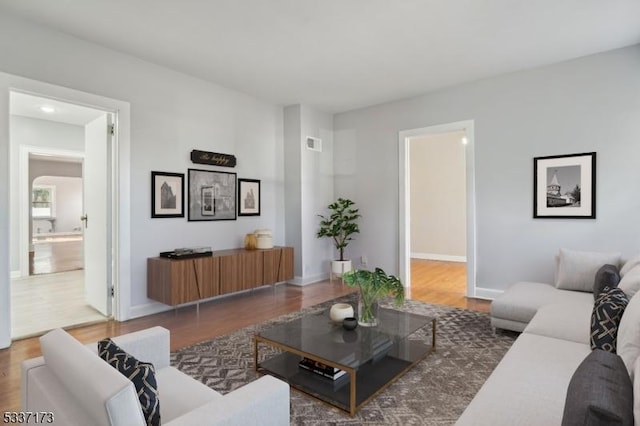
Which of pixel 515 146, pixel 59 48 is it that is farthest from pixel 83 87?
pixel 515 146

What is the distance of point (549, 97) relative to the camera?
421 cm

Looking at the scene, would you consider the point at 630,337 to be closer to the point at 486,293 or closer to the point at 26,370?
the point at 26,370

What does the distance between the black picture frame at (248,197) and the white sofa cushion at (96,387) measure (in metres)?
3.88

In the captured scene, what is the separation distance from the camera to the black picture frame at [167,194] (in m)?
4.10

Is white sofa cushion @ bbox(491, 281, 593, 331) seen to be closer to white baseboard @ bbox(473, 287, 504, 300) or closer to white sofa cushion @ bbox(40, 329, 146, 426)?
white baseboard @ bbox(473, 287, 504, 300)

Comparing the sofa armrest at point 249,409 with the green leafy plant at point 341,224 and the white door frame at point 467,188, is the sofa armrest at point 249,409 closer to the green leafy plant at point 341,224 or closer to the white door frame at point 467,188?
the white door frame at point 467,188

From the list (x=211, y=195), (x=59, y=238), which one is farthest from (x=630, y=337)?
(x=59, y=238)

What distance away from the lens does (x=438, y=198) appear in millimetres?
8156

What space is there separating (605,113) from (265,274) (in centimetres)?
445

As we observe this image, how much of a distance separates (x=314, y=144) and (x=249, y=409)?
4.96 m

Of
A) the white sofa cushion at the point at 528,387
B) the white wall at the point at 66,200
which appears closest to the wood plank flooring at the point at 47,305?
the white sofa cushion at the point at 528,387

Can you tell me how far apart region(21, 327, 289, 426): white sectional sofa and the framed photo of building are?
414 cm

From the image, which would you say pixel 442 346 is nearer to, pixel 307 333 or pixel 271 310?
pixel 307 333

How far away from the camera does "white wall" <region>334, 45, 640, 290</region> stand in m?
3.81
